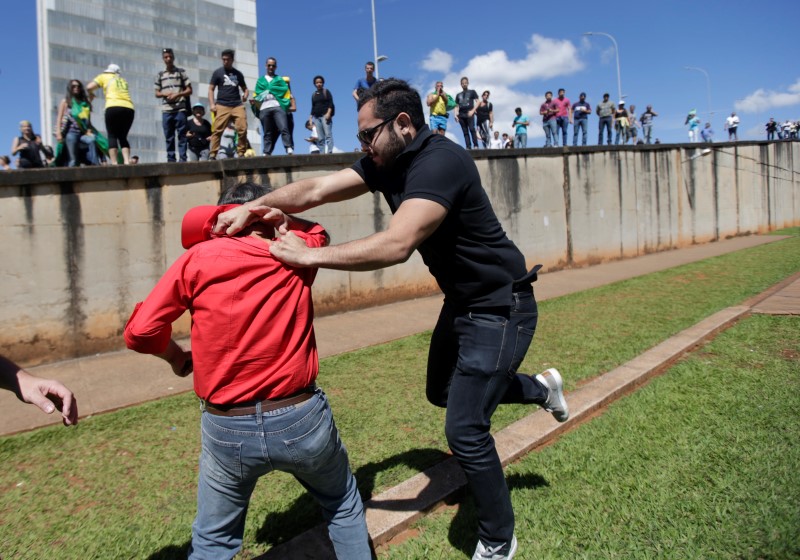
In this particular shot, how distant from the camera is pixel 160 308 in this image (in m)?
2.01

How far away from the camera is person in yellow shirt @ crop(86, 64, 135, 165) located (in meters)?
8.59

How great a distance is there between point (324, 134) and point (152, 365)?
6106 millimetres

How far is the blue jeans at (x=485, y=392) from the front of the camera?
2.42 meters

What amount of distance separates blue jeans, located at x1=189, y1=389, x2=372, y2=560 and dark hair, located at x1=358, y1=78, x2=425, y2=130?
1234 millimetres

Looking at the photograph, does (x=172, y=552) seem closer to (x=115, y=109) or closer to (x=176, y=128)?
(x=115, y=109)

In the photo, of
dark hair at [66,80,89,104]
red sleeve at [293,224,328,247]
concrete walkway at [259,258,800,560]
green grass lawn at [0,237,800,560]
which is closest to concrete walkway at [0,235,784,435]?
green grass lawn at [0,237,800,560]

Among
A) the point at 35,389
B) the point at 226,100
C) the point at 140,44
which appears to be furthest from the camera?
the point at 140,44

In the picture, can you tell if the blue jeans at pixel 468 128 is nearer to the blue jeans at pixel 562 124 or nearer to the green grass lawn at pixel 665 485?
the blue jeans at pixel 562 124

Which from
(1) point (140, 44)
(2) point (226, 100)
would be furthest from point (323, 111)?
(1) point (140, 44)

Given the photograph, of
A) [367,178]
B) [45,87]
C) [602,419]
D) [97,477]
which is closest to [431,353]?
[367,178]

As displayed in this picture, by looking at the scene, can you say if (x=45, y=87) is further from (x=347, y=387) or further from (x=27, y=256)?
(x=347, y=387)

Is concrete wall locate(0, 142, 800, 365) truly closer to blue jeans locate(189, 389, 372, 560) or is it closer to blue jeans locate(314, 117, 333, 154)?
blue jeans locate(314, 117, 333, 154)

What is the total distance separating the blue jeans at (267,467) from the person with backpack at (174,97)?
8144 millimetres

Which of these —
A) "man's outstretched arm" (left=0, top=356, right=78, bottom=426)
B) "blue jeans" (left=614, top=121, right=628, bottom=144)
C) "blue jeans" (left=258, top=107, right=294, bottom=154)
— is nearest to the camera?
"man's outstretched arm" (left=0, top=356, right=78, bottom=426)
